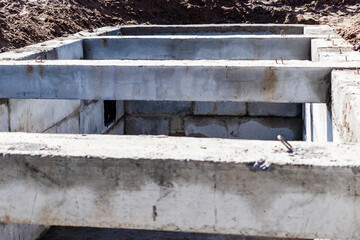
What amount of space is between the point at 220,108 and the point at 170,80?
3.48 meters

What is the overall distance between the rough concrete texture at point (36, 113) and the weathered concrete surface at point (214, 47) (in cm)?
162

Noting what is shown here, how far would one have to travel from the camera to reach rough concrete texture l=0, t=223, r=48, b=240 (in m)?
4.40

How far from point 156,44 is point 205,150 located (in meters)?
5.13

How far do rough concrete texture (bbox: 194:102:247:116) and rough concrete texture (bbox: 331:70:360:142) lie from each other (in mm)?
3541

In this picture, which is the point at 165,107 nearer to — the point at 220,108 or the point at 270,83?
the point at 220,108

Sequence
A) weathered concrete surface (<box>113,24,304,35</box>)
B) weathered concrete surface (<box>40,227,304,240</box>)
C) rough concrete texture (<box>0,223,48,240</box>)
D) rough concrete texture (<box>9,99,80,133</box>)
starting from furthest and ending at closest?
weathered concrete surface (<box>113,24,304,35</box>) < weathered concrete surface (<box>40,227,304,240</box>) < rough concrete texture (<box>9,99,80,133</box>) < rough concrete texture (<box>0,223,48,240</box>)

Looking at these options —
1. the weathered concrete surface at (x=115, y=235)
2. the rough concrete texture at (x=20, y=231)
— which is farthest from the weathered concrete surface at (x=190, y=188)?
the weathered concrete surface at (x=115, y=235)

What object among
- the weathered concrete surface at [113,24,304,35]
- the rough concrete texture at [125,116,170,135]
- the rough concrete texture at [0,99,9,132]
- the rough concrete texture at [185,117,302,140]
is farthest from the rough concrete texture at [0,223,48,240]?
the weathered concrete surface at [113,24,304,35]

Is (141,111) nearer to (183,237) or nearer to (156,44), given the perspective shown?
(156,44)

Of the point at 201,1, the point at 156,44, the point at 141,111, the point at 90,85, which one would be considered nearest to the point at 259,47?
the point at 156,44

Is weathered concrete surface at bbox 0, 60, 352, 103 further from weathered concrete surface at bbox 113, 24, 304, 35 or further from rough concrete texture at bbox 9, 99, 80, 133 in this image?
weathered concrete surface at bbox 113, 24, 304, 35

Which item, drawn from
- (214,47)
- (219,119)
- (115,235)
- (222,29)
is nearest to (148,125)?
(219,119)

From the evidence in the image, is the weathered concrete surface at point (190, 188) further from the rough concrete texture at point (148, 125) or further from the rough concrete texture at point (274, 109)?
the rough concrete texture at point (148, 125)

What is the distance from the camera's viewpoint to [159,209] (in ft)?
8.38
